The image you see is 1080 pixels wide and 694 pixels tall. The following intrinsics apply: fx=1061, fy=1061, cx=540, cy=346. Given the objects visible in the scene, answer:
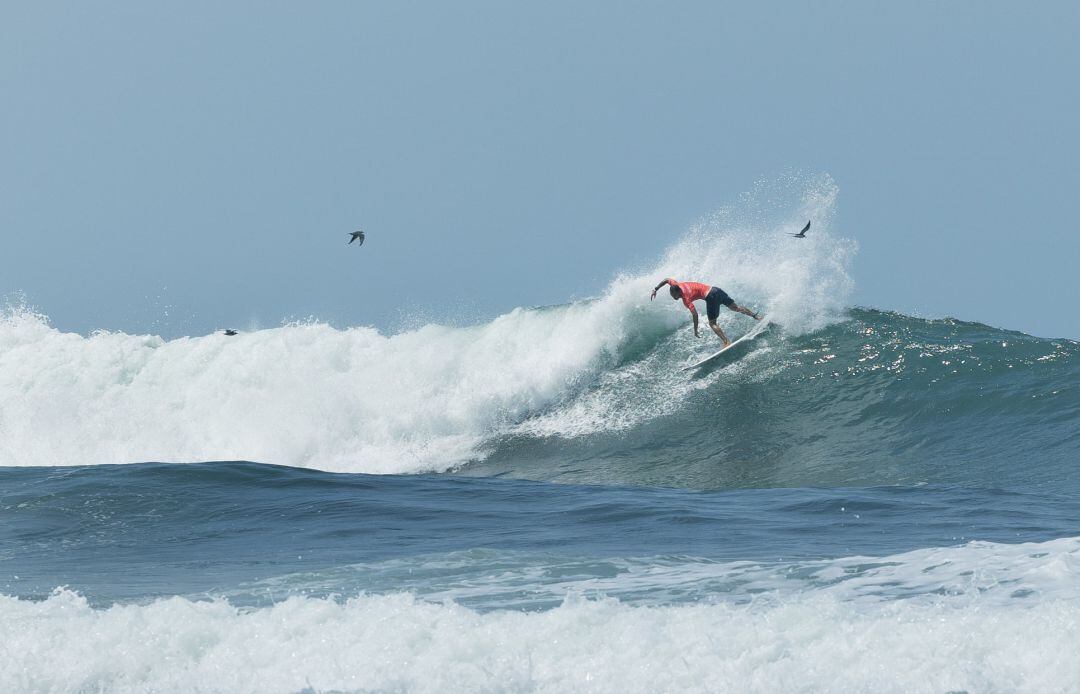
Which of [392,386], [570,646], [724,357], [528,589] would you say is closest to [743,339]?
[724,357]

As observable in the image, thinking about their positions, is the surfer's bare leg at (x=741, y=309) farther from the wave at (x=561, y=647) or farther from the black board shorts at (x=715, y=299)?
the wave at (x=561, y=647)

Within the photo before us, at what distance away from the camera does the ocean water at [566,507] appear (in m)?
5.12

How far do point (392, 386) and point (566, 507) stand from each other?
9361mm

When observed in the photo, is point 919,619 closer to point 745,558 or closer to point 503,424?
point 745,558

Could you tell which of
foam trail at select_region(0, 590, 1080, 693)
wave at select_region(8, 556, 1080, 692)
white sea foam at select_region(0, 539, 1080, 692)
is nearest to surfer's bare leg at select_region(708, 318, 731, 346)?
white sea foam at select_region(0, 539, 1080, 692)

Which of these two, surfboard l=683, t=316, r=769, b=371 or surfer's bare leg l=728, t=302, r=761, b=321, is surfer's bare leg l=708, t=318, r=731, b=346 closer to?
surfboard l=683, t=316, r=769, b=371

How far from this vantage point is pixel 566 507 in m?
9.95

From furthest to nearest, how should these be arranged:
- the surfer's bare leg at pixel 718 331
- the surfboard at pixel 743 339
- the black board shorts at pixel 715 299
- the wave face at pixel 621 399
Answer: the surfboard at pixel 743 339
the surfer's bare leg at pixel 718 331
the black board shorts at pixel 715 299
the wave face at pixel 621 399

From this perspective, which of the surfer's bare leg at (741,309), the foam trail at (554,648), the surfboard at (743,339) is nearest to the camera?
the foam trail at (554,648)

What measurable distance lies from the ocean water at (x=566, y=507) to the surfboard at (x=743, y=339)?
0.22 meters

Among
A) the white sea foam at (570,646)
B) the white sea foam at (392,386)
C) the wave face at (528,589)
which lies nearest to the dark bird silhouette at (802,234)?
the white sea foam at (392,386)

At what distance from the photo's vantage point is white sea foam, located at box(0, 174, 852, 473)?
56.0ft

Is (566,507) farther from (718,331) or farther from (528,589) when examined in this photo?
(718,331)

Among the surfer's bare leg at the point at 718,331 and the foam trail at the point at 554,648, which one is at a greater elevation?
the surfer's bare leg at the point at 718,331
